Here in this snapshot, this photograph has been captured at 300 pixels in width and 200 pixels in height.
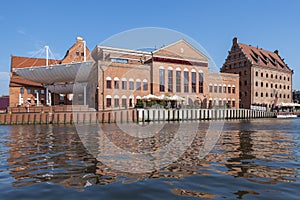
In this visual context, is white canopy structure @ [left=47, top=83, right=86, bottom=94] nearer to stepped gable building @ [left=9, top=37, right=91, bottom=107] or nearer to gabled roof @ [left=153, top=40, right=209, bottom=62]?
stepped gable building @ [left=9, top=37, right=91, bottom=107]

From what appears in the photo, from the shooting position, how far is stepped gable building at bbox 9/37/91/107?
54.2 m

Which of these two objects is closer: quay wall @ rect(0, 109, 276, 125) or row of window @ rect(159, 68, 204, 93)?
quay wall @ rect(0, 109, 276, 125)

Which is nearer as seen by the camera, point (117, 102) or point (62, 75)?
point (117, 102)

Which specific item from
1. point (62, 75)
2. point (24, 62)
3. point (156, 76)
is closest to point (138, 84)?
point (156, 76)

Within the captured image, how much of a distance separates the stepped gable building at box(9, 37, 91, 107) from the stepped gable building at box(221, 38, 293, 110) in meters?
41.4

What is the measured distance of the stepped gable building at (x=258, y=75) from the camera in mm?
65125

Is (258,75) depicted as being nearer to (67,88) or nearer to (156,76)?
(156,76)

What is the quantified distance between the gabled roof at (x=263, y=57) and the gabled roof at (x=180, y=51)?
20.5 meters

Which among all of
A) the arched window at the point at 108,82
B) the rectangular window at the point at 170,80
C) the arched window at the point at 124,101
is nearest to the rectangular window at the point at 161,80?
the rectangular window at the point at 170,80

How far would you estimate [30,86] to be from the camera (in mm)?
56281

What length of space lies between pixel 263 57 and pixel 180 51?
34370mm

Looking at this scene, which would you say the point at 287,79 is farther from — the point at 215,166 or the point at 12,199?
the point at 12,199

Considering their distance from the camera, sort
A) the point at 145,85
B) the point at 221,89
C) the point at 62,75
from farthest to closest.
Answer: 1. the point at 221,89
2. the point at 62,75
3. the point at 145,85

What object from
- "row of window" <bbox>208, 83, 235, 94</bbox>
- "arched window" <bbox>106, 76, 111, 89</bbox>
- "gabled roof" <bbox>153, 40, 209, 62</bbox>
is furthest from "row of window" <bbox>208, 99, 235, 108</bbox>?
"arched window" <bbox>106, 76, 111, 89</bbox>
